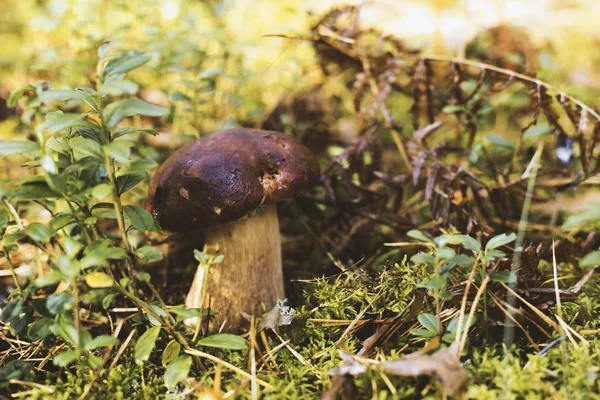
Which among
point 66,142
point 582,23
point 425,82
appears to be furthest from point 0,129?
point 582,23

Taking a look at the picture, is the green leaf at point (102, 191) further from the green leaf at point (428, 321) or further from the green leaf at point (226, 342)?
the green leaf at point (428, 321)

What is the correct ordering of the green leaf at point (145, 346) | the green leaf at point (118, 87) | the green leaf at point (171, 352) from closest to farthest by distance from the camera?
the green leaf at point (118, 87) → the green leaf at point (145, 346) → the green leaf at point (171, 352)

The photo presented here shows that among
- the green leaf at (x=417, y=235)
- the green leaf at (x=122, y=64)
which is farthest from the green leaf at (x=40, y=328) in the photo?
the green leaf at (x=417, y=235)

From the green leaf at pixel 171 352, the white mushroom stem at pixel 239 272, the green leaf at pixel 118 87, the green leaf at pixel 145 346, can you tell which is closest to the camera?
the green leaf at pixel 118 87

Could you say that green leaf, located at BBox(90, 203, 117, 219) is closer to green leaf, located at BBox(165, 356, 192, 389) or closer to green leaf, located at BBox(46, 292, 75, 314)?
green leaf, located at BBox(46, 292, 75, 314)

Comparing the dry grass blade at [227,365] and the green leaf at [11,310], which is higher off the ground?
the green leaf at [11,310]

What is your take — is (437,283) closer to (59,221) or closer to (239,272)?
(239,272)
